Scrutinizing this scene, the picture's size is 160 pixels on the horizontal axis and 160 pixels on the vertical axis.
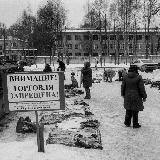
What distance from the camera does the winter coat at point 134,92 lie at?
9969mm

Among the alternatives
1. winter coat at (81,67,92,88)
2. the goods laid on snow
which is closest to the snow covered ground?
the goods laid on snow

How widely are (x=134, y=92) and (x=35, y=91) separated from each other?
3.87 metres

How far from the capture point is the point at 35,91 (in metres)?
6.83

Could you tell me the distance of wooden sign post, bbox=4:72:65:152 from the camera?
6781 millimetres

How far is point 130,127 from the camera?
1011cm

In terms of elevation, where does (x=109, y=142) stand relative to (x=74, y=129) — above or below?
below

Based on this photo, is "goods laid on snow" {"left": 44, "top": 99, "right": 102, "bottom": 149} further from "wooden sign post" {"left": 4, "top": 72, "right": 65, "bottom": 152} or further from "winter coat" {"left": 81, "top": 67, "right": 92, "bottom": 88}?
"winter coat" {"left": 81, "top": 67, "right": 92, "bottom": 88}

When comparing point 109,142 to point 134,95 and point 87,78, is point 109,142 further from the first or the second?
point 87,78

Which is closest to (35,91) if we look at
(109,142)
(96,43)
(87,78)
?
(109,142)

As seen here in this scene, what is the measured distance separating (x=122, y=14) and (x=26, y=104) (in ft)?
190

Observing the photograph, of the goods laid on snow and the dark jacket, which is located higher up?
the dark jacket

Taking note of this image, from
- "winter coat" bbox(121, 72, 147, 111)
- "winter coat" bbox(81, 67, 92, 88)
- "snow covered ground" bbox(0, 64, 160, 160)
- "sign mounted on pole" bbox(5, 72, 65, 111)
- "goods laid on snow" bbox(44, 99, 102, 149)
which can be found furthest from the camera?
"winter coat" bbox(81, 67, 92, 88)

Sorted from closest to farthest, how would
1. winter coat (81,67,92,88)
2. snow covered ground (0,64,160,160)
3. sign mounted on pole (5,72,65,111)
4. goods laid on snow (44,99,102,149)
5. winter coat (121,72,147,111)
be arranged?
sign mounted on pole (5,72,65,111), snow covered ground (0,64,160,160), goods laid on snow (44,99,102,149), winter coat (121,72,147,111), winter coat (81,67,92,88)

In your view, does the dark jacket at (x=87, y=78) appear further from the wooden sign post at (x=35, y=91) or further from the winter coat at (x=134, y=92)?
the wooden sign post at (x=35, y=91)
